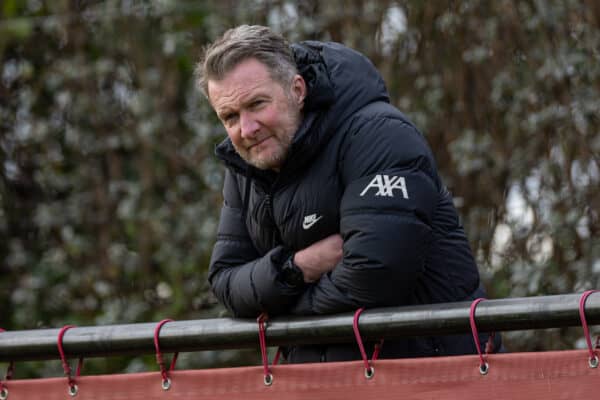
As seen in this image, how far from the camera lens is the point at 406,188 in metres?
2.54

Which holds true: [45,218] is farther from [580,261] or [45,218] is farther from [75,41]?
[580,261]

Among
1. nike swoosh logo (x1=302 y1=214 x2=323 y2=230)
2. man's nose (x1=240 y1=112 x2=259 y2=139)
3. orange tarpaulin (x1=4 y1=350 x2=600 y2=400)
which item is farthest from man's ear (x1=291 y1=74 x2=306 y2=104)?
orange tarpaulin (x1=4 y1=350 x2=600 y2=400)

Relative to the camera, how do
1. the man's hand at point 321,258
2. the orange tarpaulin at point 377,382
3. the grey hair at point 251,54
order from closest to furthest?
the orange tarpaulin at point 377,382 < the man's hand at point 321,258 < the grey hair at point 251,54

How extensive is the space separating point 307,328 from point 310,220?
30 centimetres

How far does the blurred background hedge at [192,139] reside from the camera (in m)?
5.52

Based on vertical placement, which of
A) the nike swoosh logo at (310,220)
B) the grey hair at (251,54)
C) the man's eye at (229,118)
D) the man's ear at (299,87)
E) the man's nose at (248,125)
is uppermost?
the grey hair at (251,54)

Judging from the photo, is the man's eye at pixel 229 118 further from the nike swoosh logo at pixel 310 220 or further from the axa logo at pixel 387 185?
the axa logo at pixel 387 185

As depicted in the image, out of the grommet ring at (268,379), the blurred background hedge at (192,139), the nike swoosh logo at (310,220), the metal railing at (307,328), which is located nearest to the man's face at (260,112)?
the nike swoosh logo at (310,220)

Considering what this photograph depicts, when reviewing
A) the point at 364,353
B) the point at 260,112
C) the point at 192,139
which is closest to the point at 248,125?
the point at 260,112

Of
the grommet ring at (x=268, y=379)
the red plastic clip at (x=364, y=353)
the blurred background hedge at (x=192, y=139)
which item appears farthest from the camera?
the blurred background hedge at (x=192, y=139)

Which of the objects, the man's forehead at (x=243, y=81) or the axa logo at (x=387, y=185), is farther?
the man's forehead at (x=243, y=81)

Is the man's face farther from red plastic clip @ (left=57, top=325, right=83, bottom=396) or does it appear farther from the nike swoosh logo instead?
red plastic clip @ (left=57, top=325, right=83, bottom=396)

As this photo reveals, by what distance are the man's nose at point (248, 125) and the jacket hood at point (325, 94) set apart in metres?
0.10

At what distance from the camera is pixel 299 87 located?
2793 mm
